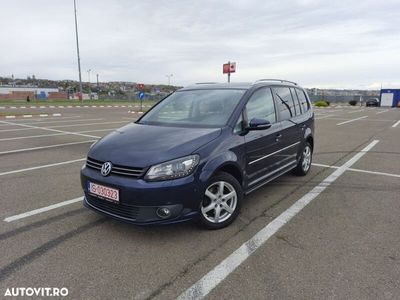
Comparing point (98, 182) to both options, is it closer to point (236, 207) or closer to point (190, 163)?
point (190, 163)

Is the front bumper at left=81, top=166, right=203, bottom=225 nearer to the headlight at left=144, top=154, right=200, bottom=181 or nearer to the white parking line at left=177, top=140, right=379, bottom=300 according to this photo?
the headlight at left=144, top=154, right=200, bottom=181

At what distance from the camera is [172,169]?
10.5 ft

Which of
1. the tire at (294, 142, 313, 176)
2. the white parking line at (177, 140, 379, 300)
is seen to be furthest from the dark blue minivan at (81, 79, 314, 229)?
the tire at (294, 142, 313, 176)

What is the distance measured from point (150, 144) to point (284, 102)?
266 centimetres

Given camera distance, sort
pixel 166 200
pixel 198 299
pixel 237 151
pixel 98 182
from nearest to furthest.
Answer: pixel 198 299 → pixel 166 200 → pixel 98 182 → pixel 237 151

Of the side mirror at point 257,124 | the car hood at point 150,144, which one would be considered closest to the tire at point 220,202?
the car hood at point 150,144

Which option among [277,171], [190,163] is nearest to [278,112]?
[277,171]

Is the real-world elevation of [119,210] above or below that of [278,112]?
below

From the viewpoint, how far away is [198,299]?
8.19 ft

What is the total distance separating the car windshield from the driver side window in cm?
19

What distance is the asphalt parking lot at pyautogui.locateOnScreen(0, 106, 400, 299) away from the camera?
2664 millimetres

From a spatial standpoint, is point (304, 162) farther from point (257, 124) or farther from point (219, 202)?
point (219, 202)

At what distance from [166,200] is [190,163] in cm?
44

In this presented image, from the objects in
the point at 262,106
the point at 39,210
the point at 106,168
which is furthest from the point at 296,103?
the point at 39,210
